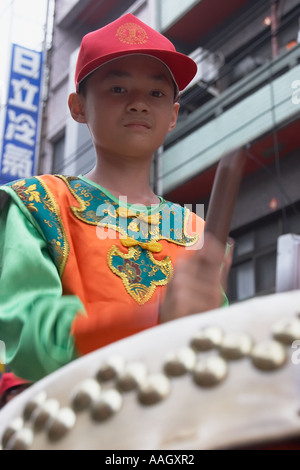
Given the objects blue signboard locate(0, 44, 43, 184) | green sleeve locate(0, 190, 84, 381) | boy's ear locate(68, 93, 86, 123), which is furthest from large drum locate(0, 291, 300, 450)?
blue signboard locate(0, 44, 43, 184)

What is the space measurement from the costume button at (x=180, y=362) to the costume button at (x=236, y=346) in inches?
0.7

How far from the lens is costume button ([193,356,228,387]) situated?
34cm

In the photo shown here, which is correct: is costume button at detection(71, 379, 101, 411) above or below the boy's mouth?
below

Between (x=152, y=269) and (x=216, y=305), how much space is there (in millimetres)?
512

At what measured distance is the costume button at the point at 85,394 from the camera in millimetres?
370

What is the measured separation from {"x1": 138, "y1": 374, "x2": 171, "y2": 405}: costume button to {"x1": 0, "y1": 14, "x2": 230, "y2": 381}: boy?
1.27ft

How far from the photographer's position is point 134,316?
60cm

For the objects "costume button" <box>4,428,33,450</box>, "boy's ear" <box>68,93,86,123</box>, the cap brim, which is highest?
"boy's ear" <box>68,93,86,123</box>

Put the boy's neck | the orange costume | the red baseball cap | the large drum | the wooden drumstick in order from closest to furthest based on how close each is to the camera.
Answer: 1. the large drum
2. the wooden drumstick
3. the orange costume
4. the red baseball cap
5. the boy's neck

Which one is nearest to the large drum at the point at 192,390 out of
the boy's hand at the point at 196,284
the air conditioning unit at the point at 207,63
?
the boy's hand at the point at 196,284

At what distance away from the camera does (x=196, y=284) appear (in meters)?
0.55

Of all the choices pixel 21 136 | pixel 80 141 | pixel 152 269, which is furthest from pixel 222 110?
pixel 152 269

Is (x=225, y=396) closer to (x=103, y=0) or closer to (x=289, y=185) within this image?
(x=289, y=185)

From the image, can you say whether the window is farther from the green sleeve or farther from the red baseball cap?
the green sleeve
